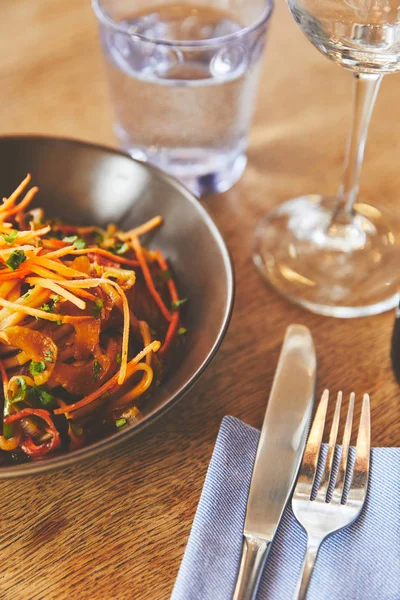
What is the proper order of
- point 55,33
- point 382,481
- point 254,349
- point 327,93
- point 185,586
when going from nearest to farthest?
point 185,586 → point 382,481 → point 254,349 → point 327,93 → point 55,33

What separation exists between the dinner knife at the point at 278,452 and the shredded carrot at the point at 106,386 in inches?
7.0

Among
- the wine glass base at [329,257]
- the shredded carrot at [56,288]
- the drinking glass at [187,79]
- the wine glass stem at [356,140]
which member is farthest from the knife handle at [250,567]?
the drinking glass at [187,79]

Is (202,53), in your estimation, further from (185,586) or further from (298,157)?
(185,586)

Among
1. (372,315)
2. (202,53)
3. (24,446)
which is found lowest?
(372,315)

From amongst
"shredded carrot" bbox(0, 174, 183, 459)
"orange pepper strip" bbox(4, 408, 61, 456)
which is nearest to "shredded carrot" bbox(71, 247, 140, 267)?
"shredded carrot" bbox(0, 174, 183, 459)

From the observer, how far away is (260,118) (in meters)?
1.48

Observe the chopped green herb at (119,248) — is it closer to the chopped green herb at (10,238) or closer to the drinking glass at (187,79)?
the chopped green herb at (10,238)

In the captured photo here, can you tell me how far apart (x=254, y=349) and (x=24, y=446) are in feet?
1.25

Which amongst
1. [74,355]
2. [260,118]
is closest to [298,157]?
[260,118]

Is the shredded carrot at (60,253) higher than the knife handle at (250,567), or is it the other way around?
the shredded carrot at (60,253)

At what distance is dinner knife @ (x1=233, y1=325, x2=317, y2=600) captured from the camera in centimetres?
73

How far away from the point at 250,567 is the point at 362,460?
0.20 metres

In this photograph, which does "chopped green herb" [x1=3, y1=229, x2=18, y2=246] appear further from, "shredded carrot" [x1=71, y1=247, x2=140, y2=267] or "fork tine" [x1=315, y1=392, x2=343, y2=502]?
"fork tine" [x1=315, y1=392, x2=343, y2=502]

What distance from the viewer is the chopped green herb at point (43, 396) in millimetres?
812
